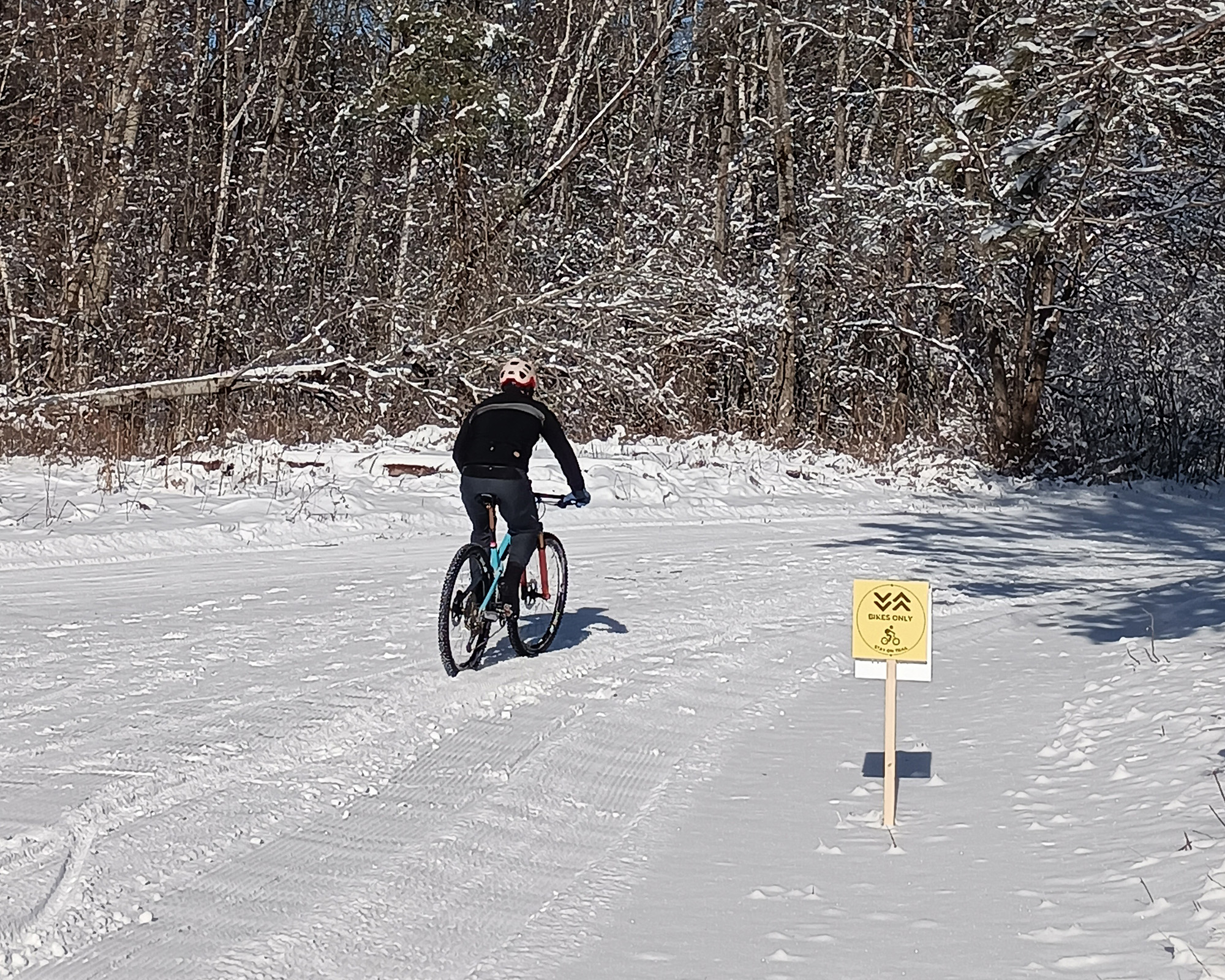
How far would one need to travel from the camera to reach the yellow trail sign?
586 centimetres

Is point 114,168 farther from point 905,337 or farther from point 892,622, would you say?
point 892,622

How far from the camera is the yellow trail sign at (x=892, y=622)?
5859 millimetres

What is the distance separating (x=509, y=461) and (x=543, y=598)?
1.15 metres

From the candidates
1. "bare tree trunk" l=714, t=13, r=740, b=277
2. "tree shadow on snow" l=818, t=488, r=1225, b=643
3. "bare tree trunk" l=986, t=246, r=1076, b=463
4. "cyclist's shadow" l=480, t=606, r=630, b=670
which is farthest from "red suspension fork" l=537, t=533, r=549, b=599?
"bare tree trunk" l=714, t=13, r=740, b=277

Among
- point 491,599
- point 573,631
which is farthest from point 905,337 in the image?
point 491,599

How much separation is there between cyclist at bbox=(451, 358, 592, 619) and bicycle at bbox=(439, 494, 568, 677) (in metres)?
0.06

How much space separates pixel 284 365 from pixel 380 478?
16.0ft

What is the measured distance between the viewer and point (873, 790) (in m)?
6.55

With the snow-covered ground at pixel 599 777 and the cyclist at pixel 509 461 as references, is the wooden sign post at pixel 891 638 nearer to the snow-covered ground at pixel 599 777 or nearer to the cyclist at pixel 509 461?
the snow-covered ground at pixel 599 777

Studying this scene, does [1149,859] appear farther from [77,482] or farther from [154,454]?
[154,454]

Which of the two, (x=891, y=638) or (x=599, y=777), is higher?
(x=891, y=638)

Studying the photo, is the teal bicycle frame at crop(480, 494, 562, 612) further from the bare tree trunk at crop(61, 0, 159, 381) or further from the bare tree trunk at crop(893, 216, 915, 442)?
the bare tree trunk at crop(893, 216, 915, 442)

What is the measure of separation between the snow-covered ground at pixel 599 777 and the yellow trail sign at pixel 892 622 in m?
0.73

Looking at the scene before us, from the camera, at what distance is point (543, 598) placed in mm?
9773
